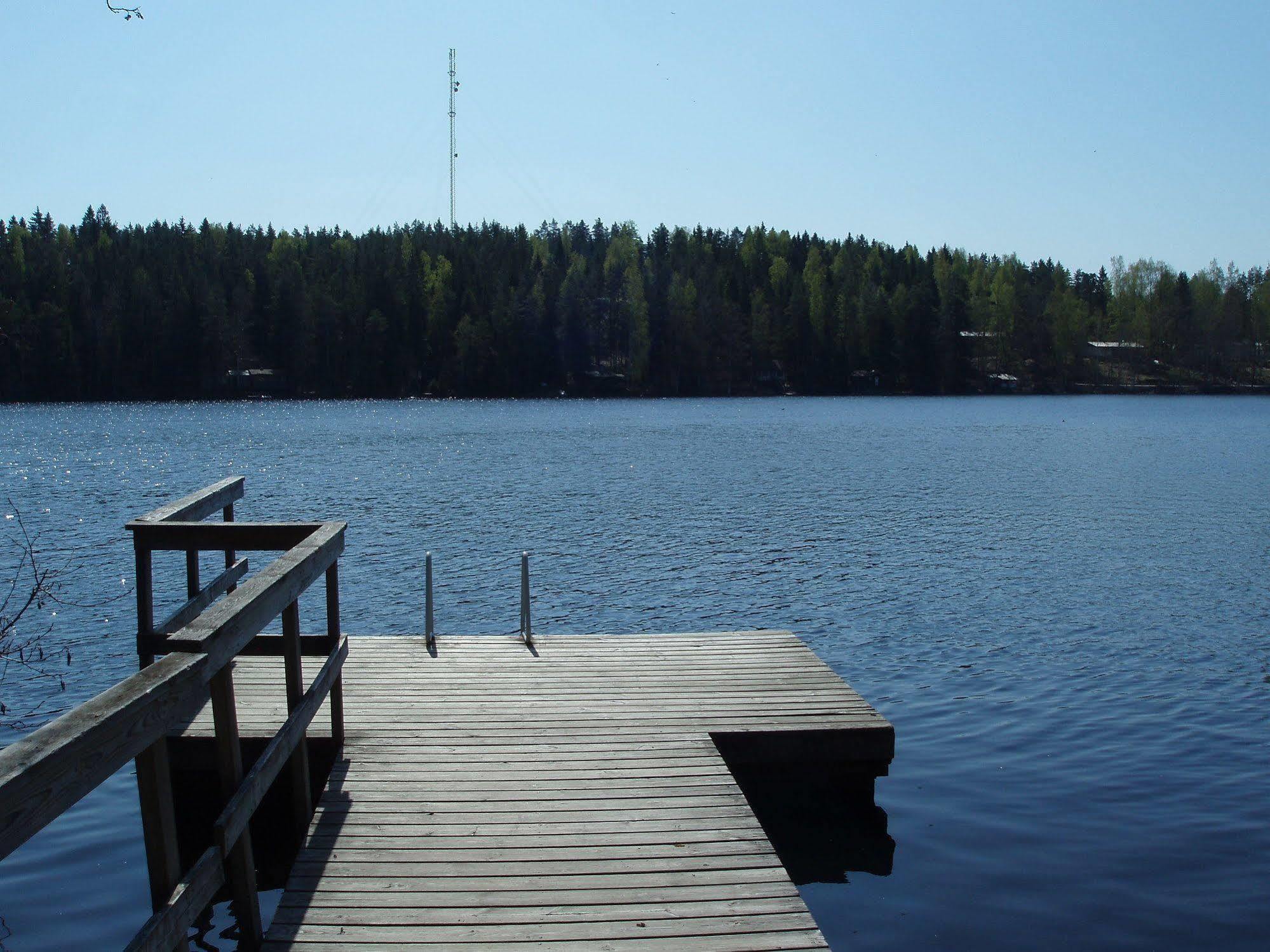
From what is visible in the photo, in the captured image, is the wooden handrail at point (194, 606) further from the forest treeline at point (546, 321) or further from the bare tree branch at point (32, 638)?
the forest treeline at point (546, 321)

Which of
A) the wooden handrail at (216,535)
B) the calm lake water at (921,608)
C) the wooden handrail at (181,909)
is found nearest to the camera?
the wooden handrail at (181,909)

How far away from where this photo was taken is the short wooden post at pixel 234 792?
5.01m

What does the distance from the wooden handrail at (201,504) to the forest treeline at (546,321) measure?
109 meters

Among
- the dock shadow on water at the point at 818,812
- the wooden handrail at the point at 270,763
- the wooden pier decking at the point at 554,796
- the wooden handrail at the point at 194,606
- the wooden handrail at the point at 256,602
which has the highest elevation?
the wooden handrail at the point at 256,602

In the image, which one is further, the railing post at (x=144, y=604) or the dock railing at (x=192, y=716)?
the railing post at (x=144, y=604)

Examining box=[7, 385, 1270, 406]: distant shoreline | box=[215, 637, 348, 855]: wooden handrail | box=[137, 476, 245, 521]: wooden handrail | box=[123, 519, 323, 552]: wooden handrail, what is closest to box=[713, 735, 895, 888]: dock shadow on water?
box=[215, 637, 348, 855]: wooden handrail

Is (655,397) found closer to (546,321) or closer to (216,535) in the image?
(546,321)

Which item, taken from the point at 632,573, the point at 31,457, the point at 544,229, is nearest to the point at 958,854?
the point at 632,573

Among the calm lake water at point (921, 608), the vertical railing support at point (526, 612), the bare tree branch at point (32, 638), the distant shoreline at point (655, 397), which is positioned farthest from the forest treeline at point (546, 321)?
the vertical railing support at point (526, 612)

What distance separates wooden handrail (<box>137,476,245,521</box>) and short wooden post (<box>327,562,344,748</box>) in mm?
1146

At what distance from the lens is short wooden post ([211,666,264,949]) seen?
16.4ft

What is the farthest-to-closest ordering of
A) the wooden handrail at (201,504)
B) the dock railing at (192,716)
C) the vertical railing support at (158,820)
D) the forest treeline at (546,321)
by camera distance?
the forest treeline at (546,321) → the wooden handrail at (201,504) → the vertical railing support at (158,820) → the dock railing at (192,716)

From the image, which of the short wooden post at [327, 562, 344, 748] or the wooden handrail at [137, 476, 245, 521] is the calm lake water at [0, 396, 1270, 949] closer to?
the short wooden post at [327, 562, 344, 748]

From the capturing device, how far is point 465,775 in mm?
7375
